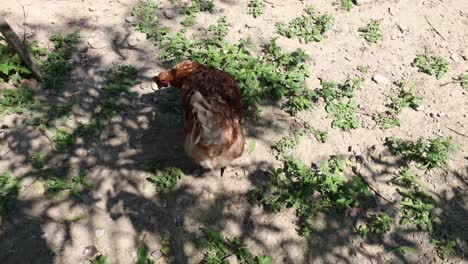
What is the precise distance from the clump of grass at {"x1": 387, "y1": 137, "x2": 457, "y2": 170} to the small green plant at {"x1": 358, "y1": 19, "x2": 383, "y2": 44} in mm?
1817

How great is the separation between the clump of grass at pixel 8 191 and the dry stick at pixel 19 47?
1.44 m

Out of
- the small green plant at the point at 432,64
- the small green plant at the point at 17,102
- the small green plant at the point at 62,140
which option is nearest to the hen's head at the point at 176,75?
the small green plant at the point at 62,140

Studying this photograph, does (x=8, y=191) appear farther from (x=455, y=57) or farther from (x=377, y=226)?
(x=455, y=57)

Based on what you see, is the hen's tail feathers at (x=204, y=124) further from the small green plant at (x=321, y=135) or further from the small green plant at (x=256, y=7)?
the small green plant at (x=256, y=7)

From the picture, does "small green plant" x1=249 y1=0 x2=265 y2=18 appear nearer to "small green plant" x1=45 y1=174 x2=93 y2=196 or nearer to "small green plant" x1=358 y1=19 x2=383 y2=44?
"small green plant" x1=358 y1=19 x2=383 y2=44

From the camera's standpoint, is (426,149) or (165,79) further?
(426,149)

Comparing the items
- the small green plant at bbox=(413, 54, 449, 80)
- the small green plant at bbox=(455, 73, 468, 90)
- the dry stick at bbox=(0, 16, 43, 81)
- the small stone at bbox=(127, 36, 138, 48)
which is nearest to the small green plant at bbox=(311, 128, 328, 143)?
the small green plant at bbox=(413, 54, 449, 80)

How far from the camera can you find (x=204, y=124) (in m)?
3.20

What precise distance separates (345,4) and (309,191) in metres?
3.50

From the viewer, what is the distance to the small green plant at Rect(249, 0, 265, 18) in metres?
5.93

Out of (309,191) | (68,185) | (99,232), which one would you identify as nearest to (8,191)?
(68,185)

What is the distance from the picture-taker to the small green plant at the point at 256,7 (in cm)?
593

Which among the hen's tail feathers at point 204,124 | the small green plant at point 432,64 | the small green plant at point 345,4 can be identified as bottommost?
the small green plant at point 432,64

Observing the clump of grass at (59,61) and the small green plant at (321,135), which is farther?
the clump of grass at (59,61)
